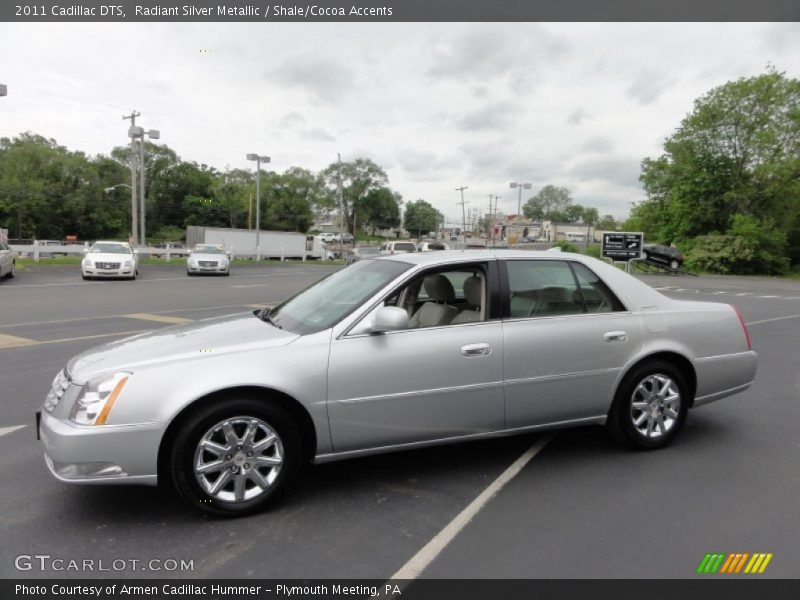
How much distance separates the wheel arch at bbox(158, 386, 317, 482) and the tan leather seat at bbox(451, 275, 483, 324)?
48.0 inches

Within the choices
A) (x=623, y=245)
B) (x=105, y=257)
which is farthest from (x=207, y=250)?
(x=623, y=245)

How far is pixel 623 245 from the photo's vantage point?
738 inches

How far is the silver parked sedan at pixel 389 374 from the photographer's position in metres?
3.16

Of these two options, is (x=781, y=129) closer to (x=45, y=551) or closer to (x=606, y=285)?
(x=606, y=285)

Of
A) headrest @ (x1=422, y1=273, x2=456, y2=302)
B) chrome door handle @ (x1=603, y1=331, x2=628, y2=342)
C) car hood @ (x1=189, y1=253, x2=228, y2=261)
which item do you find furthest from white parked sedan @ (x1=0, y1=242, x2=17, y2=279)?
chrome door handle @ (x1=603, y1=331, x2=628, y2=342)

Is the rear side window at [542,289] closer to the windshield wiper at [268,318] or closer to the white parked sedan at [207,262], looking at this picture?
the windshield wiper at [268,318]

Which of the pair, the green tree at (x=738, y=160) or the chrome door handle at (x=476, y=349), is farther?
the green tree at (x=738, y=160)

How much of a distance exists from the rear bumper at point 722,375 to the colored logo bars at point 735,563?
1.80 m

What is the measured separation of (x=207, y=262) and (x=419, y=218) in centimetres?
14349

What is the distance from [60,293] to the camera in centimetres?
1541

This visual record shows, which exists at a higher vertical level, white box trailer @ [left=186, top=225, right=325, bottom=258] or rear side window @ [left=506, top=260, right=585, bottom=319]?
white box trailer @ [left=186, top=225, right=325, bottom=258]

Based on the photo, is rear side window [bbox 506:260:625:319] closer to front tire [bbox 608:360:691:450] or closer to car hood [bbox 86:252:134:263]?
front tire [bbox 608:360:691:450]

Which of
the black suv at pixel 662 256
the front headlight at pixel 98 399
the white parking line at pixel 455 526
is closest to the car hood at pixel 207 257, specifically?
the white parking line at pixel 455 526

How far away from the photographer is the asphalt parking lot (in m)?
2.91
